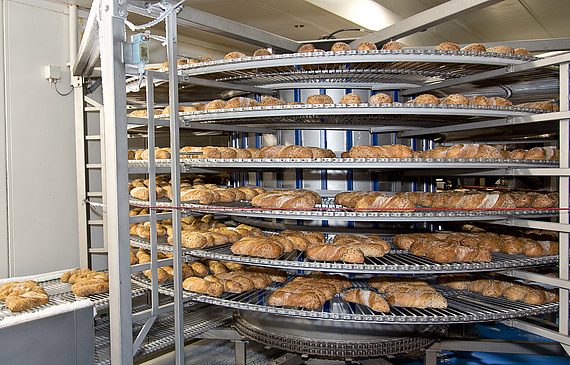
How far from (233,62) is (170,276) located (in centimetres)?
179

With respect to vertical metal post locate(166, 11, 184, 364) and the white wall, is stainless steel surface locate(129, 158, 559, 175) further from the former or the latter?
the white wall

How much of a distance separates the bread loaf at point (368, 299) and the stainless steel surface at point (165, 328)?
1229mm

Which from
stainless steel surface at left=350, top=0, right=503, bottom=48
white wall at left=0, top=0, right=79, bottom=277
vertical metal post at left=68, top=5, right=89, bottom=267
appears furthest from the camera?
vertical metal post at left=68, top=5, right=89, bottom=267

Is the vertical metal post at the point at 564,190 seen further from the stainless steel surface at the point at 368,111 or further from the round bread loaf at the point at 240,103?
the round bread loaf at the point at 240,103

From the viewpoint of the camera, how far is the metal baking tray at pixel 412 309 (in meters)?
2.37

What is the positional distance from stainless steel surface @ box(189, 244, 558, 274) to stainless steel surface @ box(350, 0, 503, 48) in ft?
5.81

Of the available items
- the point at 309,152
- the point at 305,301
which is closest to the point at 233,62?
the point at 309,152

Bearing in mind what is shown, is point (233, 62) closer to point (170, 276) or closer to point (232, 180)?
point (232, 180)

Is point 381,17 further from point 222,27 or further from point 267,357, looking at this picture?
point 267,357

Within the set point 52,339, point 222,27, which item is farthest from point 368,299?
point 222,27

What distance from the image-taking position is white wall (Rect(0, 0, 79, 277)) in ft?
13.1

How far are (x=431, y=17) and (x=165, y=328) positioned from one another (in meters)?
3.34

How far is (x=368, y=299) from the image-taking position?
262 centimetres

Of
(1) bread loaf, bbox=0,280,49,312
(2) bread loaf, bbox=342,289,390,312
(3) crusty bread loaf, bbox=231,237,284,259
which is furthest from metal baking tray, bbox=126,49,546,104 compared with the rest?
(1) bread loaf, bbox=0,280,49,312
